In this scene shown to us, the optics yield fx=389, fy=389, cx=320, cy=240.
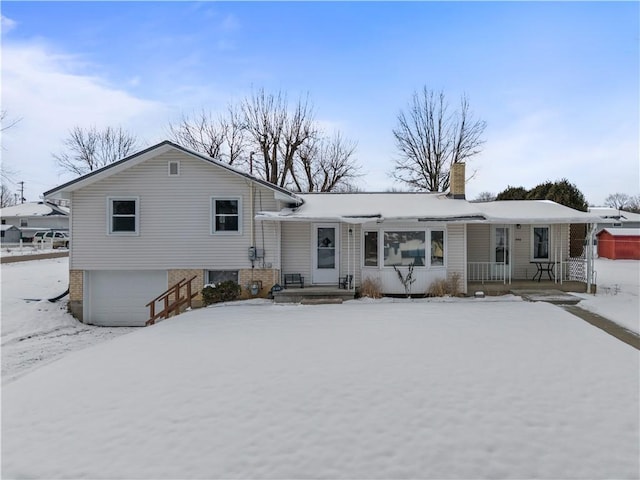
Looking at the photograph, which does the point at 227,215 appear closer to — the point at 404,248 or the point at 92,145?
the point at 404,248

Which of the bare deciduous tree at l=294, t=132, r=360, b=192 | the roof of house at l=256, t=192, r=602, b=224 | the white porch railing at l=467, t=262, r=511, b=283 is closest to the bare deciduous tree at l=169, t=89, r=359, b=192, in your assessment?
the bare deciduous tree at l=294, t=132, r=360, b=192

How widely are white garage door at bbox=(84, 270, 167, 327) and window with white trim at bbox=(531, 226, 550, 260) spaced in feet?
48.9

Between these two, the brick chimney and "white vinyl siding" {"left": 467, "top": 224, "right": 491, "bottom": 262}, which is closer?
the brick chimney

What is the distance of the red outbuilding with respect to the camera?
1162 inches

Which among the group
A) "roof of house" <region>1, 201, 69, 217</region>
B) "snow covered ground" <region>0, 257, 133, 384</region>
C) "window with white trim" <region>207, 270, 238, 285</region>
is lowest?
"snow covered ground" <region>0, 257, 133, 384</region>

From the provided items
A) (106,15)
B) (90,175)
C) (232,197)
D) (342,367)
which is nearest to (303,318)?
(342,367)

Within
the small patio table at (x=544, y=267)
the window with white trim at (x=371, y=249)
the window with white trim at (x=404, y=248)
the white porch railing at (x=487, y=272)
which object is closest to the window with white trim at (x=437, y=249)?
the window with white trim at (x=404, y=248)

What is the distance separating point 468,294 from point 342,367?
8499mm

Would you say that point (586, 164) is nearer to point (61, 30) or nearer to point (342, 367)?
point (342, 367)

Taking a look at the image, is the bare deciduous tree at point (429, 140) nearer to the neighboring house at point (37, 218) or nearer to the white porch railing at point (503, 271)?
the white porch railing at point (503, 271)

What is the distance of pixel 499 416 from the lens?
485 cm

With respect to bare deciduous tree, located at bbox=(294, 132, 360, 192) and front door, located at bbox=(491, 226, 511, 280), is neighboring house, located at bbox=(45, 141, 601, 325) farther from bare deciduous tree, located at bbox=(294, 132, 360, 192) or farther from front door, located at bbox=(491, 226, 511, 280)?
bare deciduous tree, located at bbox=(294, 132, 360, 192)

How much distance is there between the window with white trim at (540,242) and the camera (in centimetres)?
1573

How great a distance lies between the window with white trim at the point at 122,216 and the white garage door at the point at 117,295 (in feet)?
5.48
